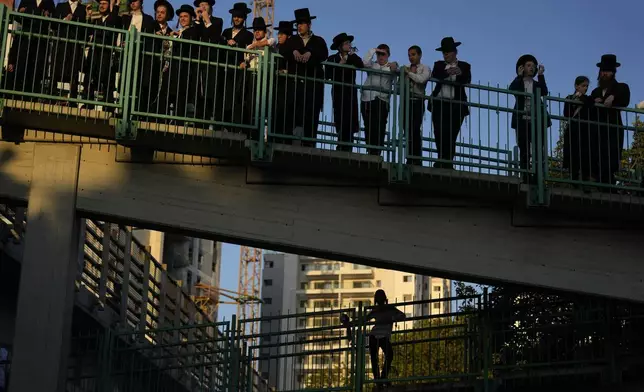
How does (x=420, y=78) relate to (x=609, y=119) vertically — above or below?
above

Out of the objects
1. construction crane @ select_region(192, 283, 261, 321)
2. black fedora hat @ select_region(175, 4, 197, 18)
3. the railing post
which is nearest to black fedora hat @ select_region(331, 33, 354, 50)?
black fedora hat @ select_region(175, 4, 197, 18)

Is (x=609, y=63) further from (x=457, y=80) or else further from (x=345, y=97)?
(x=345, y=97)

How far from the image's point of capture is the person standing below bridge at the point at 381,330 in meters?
15.5

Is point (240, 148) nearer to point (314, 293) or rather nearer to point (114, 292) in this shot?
point (114, 292)

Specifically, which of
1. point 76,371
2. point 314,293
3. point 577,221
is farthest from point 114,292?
point 314,293

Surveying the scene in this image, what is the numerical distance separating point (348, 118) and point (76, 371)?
6962 mm

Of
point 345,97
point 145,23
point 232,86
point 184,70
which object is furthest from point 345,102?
point 145,23

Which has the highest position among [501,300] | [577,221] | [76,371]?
[577,221]

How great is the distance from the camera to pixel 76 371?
57.8ft

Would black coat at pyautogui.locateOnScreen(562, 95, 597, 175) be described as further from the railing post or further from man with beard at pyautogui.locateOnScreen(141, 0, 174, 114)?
man with beard at pyautogui.locateOnScreen(141, 0, 174, 114)

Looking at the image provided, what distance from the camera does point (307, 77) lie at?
13297 millimetres

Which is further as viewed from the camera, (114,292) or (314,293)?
(314,293)

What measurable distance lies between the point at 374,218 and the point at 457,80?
6.90ft

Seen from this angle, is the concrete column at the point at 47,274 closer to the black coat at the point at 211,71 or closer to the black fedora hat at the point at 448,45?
the black coat at the point at 211,71
